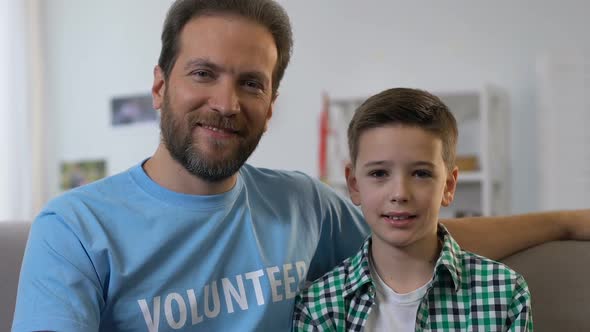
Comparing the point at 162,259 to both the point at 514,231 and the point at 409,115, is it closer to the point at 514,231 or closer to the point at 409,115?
the point at 409,115

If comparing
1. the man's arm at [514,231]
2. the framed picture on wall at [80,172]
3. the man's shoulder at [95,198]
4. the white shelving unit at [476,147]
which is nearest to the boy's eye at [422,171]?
the man's arm at [514,231]

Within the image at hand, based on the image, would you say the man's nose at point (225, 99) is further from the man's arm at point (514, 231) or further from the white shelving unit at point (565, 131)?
the white shelving unit at point (565, 131)

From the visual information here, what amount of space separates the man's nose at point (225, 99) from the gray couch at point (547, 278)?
492 millimetres

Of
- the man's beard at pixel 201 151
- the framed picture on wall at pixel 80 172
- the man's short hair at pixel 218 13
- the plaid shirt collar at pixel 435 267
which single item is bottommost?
the framed picture on wall at pixel 80 172

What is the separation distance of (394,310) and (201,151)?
460mm

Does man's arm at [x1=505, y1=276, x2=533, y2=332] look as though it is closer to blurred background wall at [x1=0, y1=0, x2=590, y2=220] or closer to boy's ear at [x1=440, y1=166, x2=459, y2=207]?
boy's ear at [x1=440, y1=166, x2=459, y2=207]

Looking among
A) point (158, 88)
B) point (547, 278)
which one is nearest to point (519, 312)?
point (547, 278)

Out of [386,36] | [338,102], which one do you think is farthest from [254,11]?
[386,36]

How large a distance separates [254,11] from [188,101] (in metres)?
0.22

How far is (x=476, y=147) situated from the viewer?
371cm

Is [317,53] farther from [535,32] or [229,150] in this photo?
[229,150]

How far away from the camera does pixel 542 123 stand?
346 cm

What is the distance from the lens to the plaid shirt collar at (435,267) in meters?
1.25

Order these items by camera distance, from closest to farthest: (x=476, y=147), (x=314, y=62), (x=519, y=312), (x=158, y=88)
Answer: (x=519, y=312) < (x=158, y=88) < (x=476, y=147) < (x=314, y=62)
